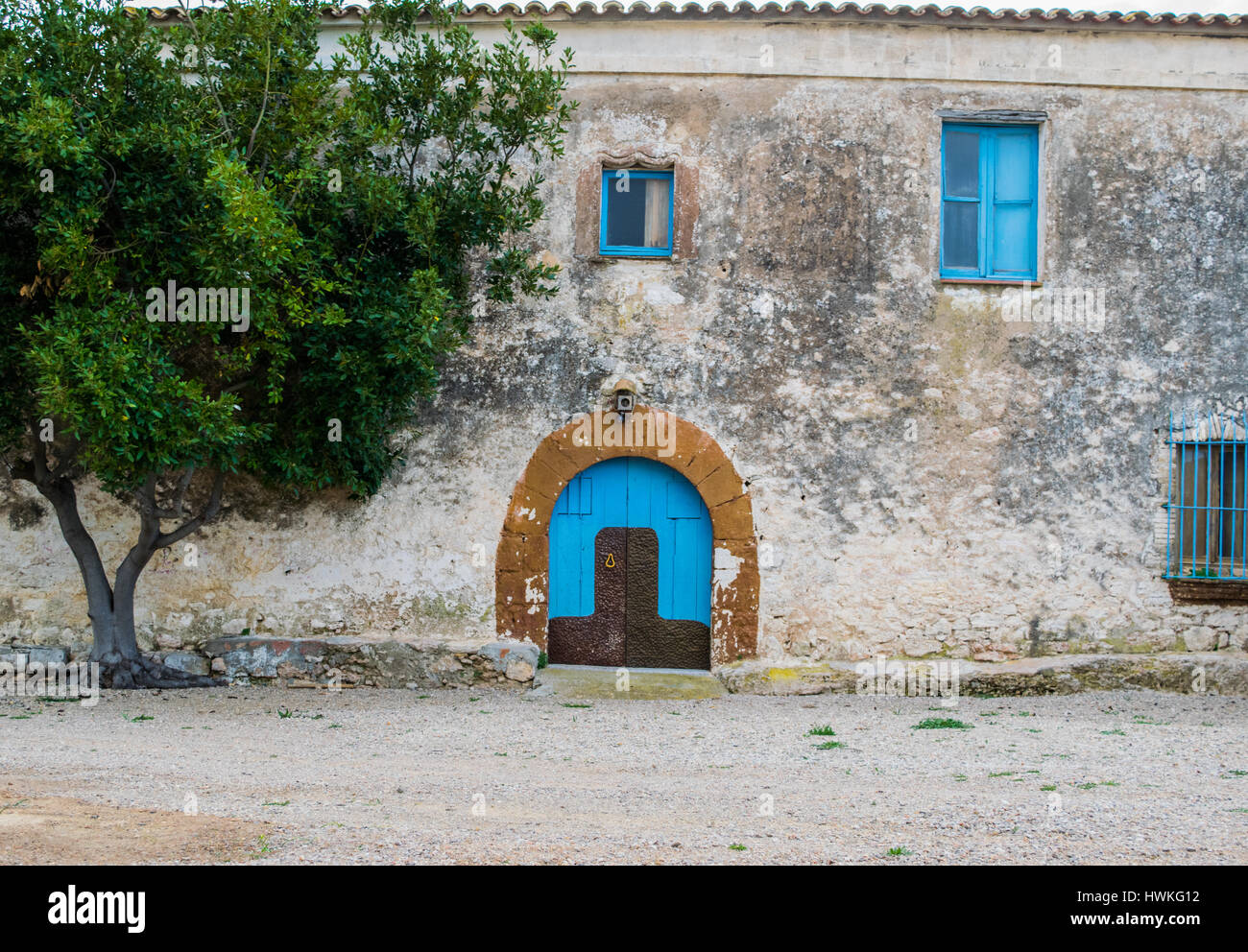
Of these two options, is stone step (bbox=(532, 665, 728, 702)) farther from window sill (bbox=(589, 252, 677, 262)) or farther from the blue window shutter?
the blue window shutter

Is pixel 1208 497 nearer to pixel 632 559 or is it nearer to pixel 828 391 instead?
pixel 828 391

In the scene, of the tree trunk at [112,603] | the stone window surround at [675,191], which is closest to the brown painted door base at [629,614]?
the stone window surround at [675,191]

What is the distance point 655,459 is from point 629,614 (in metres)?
1.28

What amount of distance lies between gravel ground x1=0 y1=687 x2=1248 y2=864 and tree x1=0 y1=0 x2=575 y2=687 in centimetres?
174

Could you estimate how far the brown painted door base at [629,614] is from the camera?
29.8 feet

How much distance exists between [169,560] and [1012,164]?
747 cm

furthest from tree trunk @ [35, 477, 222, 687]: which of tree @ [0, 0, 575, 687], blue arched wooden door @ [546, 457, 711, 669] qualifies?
blue arched wooden door @ [546, 457, 711, 669]

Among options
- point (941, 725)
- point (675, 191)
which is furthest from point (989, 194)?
point (941, 725)

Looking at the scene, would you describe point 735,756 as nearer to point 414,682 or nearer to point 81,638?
point 414,682

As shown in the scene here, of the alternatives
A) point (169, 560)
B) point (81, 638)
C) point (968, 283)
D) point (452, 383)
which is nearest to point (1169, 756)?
point (968, 283)

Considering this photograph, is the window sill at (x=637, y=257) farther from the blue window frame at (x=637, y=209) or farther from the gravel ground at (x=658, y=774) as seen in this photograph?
the gravel ground at (x=658, y=774)

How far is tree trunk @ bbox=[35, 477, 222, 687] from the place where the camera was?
8.39m

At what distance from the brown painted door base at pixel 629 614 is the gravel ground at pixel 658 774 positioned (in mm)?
682

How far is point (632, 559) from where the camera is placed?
9102mm
